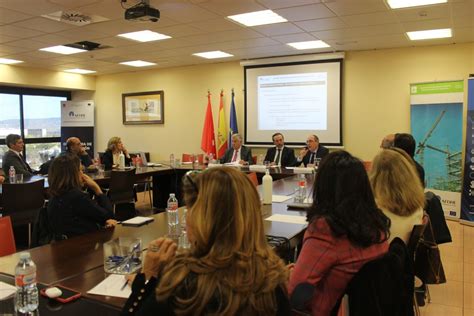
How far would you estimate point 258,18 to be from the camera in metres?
5.29

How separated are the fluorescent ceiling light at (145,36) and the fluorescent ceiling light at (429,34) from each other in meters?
3.68

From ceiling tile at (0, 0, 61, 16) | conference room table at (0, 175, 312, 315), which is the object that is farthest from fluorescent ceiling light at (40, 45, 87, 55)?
conference room table at (0, 175, 312, 315)

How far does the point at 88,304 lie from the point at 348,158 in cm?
123

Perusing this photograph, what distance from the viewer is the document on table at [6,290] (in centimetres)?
162

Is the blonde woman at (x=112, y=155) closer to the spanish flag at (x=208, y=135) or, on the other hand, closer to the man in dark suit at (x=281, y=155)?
the spanish flag at (x=208, y=135)

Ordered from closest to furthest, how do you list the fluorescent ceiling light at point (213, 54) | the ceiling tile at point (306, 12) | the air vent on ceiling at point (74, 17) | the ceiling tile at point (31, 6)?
the ceiling tile at point (31, 6)
the ceiling tile at point (306, 12)
the air vent on ceiling at point (74, 17)
the fluorescent ceiling light at point (213, 54)

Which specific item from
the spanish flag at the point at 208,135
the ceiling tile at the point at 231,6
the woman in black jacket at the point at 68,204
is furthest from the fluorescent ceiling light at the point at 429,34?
the woman in black jacket at the point at 68,204

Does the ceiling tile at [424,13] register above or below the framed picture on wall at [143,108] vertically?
above

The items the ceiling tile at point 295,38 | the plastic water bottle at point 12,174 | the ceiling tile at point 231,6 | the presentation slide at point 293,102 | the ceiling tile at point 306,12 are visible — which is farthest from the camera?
the presentation slide at point 293,102

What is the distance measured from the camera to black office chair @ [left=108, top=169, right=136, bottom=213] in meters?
5.36

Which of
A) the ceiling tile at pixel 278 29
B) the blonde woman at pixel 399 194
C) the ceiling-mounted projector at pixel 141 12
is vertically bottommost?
the blonde woman at pixel 399 194

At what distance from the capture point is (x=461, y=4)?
463cm

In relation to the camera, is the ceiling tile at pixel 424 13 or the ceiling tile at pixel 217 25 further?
the ceiling tile at pixel 217 25

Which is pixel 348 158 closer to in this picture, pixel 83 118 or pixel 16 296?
pixel 16 296
